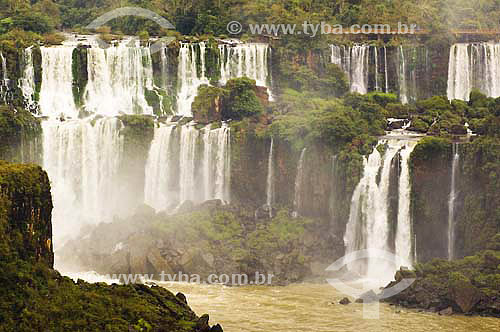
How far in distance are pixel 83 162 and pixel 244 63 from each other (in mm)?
11540

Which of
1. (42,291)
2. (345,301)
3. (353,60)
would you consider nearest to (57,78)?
(353,60)

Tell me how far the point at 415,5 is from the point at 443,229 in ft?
75.2

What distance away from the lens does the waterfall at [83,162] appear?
56.0 meters

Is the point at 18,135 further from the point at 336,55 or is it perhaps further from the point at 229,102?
the point at 336,55

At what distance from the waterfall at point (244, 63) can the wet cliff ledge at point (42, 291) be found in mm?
30191

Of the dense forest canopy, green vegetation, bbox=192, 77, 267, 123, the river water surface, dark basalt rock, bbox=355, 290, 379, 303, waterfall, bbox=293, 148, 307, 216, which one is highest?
the dense forest canopy

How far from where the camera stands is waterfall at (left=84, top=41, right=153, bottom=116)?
2416 inches

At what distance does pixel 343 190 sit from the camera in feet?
166

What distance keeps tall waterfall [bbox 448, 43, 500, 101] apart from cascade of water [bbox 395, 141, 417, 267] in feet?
45.8

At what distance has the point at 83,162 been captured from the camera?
5619cm

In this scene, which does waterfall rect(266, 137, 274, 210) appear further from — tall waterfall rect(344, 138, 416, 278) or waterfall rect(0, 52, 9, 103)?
waterfall rect(0, 52, 9, 103)

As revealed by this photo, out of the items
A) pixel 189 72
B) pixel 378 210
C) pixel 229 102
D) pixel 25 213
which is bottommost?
pixel 25 213

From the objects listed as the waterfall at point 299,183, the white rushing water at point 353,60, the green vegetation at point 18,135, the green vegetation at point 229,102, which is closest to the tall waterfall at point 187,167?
the green vegetation at point 229,102

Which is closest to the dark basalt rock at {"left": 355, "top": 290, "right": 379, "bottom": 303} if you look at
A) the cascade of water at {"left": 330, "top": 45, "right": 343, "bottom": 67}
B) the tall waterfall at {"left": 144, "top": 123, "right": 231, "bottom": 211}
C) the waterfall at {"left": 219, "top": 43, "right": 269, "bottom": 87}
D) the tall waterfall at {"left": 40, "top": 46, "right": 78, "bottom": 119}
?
the tall waterfall at {"left": 144, "top": 123, "right": 231, "bottom": 211}
